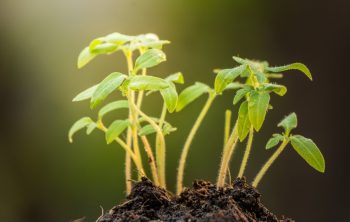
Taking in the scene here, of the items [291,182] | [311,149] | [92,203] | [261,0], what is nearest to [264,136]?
[291,182]

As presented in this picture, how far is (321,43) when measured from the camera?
1.80 m

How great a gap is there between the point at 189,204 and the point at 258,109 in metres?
0.23

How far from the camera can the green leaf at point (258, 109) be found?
79cm

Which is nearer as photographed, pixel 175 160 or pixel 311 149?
pixel 311 149

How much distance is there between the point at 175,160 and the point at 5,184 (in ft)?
2.23

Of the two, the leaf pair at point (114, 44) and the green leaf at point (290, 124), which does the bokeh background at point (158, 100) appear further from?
the green leaf at point (290, 124)

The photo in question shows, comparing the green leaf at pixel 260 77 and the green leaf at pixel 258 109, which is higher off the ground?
the green leaf at pixel 260 77

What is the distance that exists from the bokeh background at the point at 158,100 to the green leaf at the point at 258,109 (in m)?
1.00

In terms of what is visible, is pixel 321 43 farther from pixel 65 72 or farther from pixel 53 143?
pixel 53 143

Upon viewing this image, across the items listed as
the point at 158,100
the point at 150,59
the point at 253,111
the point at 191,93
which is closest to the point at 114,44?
the point at 150,59

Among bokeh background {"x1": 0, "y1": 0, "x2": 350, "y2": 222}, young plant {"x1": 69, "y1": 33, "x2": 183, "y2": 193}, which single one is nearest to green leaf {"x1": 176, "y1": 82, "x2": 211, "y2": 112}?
young plant {"x1": 69, "y1": 33, "x2": 183, "y2": 193}

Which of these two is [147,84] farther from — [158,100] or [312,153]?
[158,100]

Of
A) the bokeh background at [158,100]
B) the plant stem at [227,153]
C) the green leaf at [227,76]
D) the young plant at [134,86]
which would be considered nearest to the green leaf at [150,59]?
the young plant at [134,86]

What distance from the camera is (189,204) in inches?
34.3
